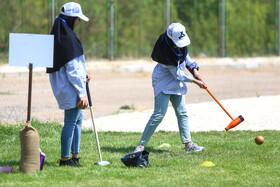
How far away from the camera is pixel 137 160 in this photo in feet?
22.4

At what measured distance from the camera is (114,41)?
2516cm

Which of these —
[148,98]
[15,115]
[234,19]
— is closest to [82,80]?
[15,115]

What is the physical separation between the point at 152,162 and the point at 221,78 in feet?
45.1

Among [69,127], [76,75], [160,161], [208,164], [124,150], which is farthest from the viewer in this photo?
[124,150]

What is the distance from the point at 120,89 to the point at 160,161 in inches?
407

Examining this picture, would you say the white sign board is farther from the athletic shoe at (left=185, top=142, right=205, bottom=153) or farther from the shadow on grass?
the athletic shoe at (left=185, top=142, right=205, bottom=153)

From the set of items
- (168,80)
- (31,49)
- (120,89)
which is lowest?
(120,89)

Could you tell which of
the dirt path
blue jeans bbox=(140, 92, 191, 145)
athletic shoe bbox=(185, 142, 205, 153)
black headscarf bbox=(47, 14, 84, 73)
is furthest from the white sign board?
the dirt path

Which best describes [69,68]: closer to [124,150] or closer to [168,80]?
[168,80]

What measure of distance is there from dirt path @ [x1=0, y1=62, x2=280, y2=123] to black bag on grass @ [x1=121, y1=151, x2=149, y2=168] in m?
4.20

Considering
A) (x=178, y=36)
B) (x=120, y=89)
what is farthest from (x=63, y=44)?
(x=120, y=89)

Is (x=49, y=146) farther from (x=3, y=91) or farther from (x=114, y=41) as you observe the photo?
(x=114, y=41)

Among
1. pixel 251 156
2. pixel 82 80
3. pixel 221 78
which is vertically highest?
pixel 82 80

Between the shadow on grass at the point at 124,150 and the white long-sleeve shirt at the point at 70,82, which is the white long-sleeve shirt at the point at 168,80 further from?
the white long-sleeve shirt at the point at 70,82
